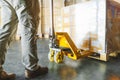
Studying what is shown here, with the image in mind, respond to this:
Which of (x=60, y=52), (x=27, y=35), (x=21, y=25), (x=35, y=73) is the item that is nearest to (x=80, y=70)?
(x=60, y=52)

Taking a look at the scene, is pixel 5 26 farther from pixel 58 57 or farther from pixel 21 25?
pixel 58 57

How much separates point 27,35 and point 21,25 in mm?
119

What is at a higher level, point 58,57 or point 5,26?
point 5,26

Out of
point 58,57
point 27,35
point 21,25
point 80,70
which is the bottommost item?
point 80,70

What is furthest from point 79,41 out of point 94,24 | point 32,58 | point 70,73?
point 32,58

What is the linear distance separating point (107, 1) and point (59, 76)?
121 cm

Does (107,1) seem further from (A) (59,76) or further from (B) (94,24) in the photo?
(A) (59,76)

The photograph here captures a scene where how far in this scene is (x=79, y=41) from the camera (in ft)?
8.82

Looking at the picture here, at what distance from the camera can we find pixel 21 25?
1.63m

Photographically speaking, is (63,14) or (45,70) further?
(63,14)

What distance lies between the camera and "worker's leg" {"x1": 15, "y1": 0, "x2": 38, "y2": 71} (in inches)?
62.1

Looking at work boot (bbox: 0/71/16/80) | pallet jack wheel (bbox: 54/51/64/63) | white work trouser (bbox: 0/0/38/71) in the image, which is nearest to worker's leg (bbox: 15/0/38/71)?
white work trouser (bbox: 0/0/38/71)

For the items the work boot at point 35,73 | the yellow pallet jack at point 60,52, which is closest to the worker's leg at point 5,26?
the work boot at point 35,73

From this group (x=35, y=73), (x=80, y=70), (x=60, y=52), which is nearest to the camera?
(x=35, y=73)
